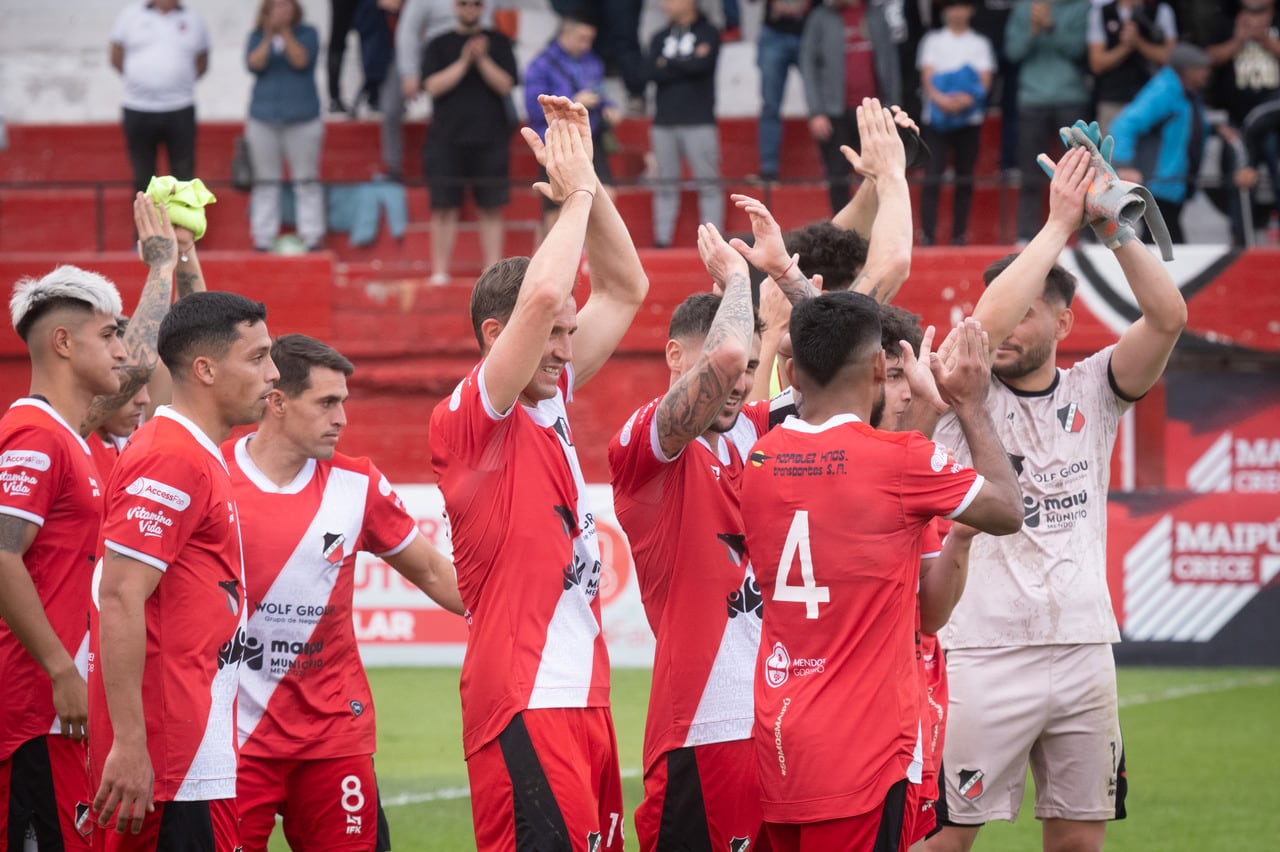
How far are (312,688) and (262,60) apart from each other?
12.3 m

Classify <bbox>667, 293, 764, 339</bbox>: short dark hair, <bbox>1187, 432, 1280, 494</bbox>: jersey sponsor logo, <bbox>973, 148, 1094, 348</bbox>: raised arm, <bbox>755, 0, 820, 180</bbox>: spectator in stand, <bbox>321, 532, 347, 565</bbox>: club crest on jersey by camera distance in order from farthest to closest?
<bbox>755, 0, 820, 180</bbox>: spectator in stand < <bbox>1187, 432, 1280, 494</bbox>: jersey sponsor logo < <bbox>321, 532, 347, 565</bbox>: club crest on jersey < <bbox>973, 148, 1094, 348</bbox>: raised arm < <bbox>667, 293, 764, 339</bbox>: short dark hair

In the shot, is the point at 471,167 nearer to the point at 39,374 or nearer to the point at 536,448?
the point at 39,374

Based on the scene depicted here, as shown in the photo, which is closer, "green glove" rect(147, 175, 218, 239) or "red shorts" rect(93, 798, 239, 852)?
"red shorts" rect(93, 798, 239, 852)

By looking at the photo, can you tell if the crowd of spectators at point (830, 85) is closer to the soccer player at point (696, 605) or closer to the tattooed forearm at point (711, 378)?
the soccer player at point (696, 605)

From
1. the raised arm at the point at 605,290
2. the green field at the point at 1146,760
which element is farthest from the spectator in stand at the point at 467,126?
the raised arm at the point at 605,290

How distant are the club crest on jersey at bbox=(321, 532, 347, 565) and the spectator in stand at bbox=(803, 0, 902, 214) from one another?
1095 cm

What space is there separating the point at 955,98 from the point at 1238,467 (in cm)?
474

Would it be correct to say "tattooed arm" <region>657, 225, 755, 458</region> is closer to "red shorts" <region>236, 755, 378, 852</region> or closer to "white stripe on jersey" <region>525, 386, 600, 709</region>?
"white stripe on jersey" <region>525, 386, 600, 709</region>

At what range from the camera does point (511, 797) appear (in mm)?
4605

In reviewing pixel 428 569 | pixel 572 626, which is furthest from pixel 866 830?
pixel 428 569

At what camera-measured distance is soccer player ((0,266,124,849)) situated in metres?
5.57

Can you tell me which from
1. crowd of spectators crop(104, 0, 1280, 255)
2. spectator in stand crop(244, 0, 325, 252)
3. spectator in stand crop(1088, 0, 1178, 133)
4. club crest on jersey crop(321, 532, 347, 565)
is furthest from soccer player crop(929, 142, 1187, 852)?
spectator in stand crop(244, 0, 325, 252)

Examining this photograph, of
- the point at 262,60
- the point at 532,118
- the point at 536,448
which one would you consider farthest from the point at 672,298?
the point at 536,448

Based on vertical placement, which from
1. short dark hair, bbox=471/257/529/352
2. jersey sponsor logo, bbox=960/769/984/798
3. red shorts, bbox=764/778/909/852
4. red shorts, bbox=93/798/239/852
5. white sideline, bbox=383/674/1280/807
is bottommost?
white sideline, bbox=383/674/1280/807
